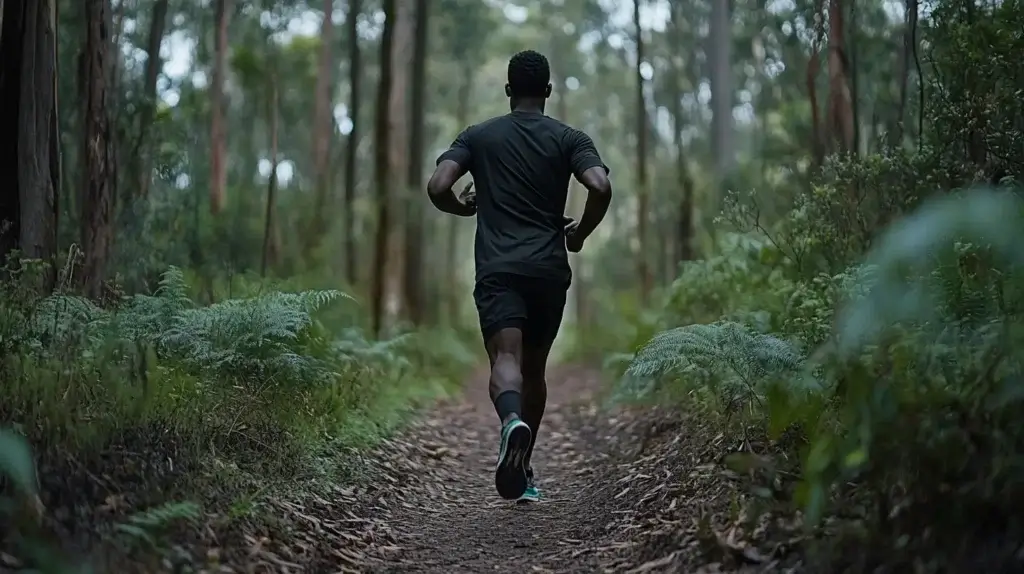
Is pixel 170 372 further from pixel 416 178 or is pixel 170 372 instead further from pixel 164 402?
pixel 416 178

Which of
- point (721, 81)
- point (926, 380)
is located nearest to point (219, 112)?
point (721, 81)

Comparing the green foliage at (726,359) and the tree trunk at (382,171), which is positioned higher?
the tree trunk at (382,171)

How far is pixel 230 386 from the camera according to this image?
16.2ft

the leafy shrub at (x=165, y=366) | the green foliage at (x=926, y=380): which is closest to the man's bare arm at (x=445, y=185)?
the leafy shrub at (x=165, y=366)

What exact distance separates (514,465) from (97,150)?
15.4 feet

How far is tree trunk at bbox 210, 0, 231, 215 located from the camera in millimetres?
15438

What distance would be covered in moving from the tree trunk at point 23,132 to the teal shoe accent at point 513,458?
318 cm

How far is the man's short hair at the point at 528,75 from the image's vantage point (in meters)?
4.95

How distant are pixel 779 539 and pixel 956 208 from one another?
1360 mm

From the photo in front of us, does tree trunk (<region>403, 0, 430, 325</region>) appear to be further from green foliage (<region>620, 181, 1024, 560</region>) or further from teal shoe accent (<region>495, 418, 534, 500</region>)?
green foliage (<region>620, 181, 1024, 560</region>)

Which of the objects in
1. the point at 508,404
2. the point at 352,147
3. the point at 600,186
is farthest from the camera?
the point at 352,147

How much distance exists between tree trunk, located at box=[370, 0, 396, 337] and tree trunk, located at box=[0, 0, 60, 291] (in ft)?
20.1

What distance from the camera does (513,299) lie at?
469 centimetres

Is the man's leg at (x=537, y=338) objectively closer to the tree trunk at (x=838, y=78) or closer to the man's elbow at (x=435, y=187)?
the man's elbow at (x=435, y=187)
